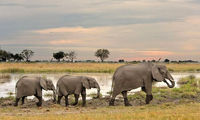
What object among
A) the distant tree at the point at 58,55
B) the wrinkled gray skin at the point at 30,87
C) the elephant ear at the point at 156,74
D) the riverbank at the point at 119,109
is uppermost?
the distant tree at the point at 58,55

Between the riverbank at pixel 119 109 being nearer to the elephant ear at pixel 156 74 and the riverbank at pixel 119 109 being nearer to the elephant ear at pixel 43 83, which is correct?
the elephant ear at pixel 43 83

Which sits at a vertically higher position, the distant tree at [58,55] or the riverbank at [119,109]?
the distant tree at [58,55]

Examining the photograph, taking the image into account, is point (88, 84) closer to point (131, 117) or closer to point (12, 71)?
point (131, 117)

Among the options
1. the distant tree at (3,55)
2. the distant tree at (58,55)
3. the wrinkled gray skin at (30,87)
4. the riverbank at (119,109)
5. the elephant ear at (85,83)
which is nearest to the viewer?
the riverbank at (119,109)

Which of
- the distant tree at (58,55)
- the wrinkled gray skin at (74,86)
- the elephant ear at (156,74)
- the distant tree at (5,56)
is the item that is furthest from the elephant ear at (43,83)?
the distant tree at (58,55)

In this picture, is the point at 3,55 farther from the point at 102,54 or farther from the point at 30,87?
the point at 30,87

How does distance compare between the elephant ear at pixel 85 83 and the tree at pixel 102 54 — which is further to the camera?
the tree at pixel 102 54

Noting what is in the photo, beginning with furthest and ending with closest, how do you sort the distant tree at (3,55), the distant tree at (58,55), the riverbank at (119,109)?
the distant tree at (58,55)
the distant tree at (3,55)
the riverbank at (119,109)

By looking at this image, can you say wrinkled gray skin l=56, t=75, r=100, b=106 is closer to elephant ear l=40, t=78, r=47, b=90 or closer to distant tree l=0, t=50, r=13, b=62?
elephant ear l=40, t=78, r=47, b=90

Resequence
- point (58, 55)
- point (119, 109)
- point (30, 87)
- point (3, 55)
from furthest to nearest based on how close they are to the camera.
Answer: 1. point (58, 55)
2. point (3, 55)
3. point (30, 87)
4. point (119, 109)

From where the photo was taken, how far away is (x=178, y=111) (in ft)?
49.8

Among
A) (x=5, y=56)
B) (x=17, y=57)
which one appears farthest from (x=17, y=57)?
(x=5, y=56)

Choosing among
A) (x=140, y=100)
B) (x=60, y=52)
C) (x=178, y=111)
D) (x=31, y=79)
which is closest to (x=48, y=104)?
(x=31, y=79)

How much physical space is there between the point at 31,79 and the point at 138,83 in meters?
4.89
